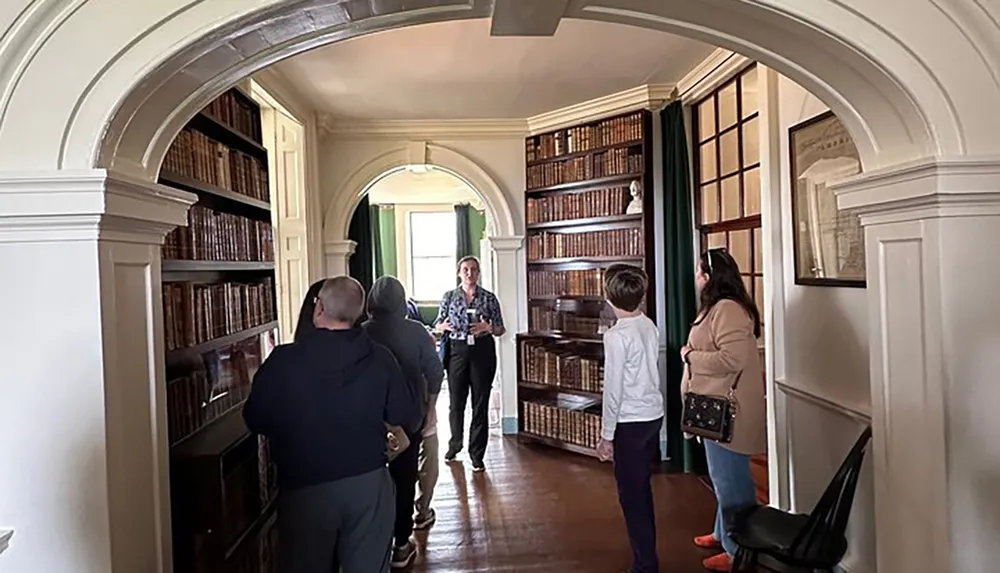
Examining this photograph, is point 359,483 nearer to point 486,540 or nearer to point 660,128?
point 486,540

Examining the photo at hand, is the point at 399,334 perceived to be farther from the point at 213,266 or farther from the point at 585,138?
the point at 585,138

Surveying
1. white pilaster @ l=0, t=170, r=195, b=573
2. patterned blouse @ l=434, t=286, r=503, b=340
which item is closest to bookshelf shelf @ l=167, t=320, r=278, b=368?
white pilaster @ l=0, t=170, r=195, b=573

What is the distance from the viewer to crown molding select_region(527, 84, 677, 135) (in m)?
5.14

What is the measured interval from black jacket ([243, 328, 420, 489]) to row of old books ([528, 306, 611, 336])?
11.3 ft

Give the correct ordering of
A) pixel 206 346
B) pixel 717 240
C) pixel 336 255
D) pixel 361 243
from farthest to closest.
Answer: pixel 361 243
pixel 336 255
pixel 717 240
pixel 206 346

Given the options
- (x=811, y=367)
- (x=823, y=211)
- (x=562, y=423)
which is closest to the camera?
(x=823, y=211)

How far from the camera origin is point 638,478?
9.98 feet

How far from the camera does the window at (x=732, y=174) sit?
4055 mm

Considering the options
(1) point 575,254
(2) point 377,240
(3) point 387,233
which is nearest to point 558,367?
(1) point 575,254

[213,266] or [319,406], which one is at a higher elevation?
[213,266]

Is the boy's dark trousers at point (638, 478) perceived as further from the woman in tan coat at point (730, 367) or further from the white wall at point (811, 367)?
the white wall at point (811, 367)

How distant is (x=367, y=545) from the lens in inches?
92.6

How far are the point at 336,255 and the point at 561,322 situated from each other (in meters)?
1.95

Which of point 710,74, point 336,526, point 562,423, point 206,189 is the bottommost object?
point 562,423
